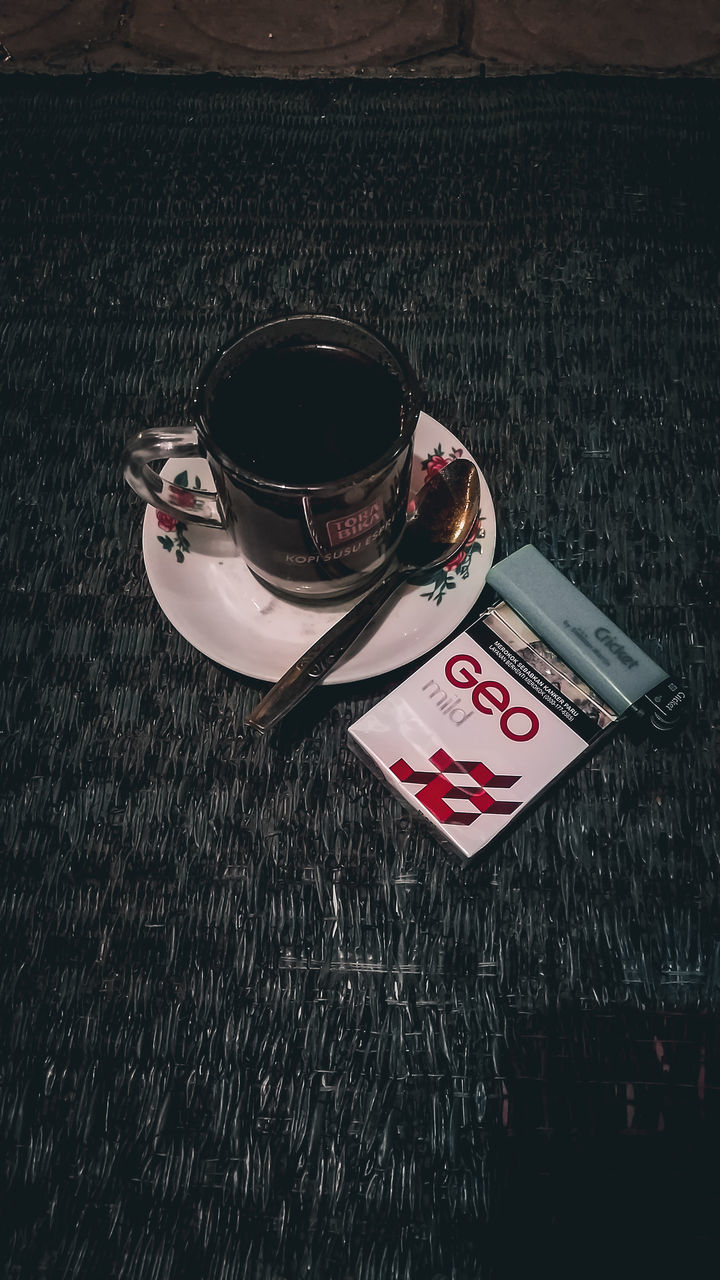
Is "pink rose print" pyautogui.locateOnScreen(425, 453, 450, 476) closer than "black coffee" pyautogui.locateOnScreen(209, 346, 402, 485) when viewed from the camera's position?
No

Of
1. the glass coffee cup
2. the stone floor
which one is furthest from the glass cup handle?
the stone floor

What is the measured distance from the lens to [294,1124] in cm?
48

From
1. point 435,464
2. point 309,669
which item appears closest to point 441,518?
point 435,464

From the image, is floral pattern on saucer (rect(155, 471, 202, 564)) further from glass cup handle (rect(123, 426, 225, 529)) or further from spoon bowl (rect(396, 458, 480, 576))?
spoon bowl (rect(396, 458, 480, 576))

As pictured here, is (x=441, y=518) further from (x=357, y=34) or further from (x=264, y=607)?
(x=357, y=34)

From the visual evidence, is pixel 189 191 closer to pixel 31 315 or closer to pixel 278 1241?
pixel 31 315

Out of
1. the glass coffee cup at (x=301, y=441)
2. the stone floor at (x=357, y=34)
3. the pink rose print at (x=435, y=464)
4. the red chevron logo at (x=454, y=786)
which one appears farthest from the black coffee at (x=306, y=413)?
the stone floor at (x=357, y=34)

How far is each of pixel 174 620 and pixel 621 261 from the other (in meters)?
0.53

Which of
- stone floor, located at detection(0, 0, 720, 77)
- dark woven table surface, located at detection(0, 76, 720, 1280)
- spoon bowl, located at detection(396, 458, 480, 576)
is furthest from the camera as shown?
stone floor, located at detection(0, 0, 720, 77)

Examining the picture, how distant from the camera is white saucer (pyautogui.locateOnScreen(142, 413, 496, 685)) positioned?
55 cm

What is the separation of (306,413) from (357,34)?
2.62 feet

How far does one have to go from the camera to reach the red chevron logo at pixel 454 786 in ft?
1.72

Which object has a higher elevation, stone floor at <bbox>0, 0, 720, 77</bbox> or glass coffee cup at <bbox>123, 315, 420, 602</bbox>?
stone floor at <bbox>0, 0, 720, 77</bbox>

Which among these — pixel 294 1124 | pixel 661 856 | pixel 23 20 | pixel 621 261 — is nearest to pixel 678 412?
pixel 621 261
